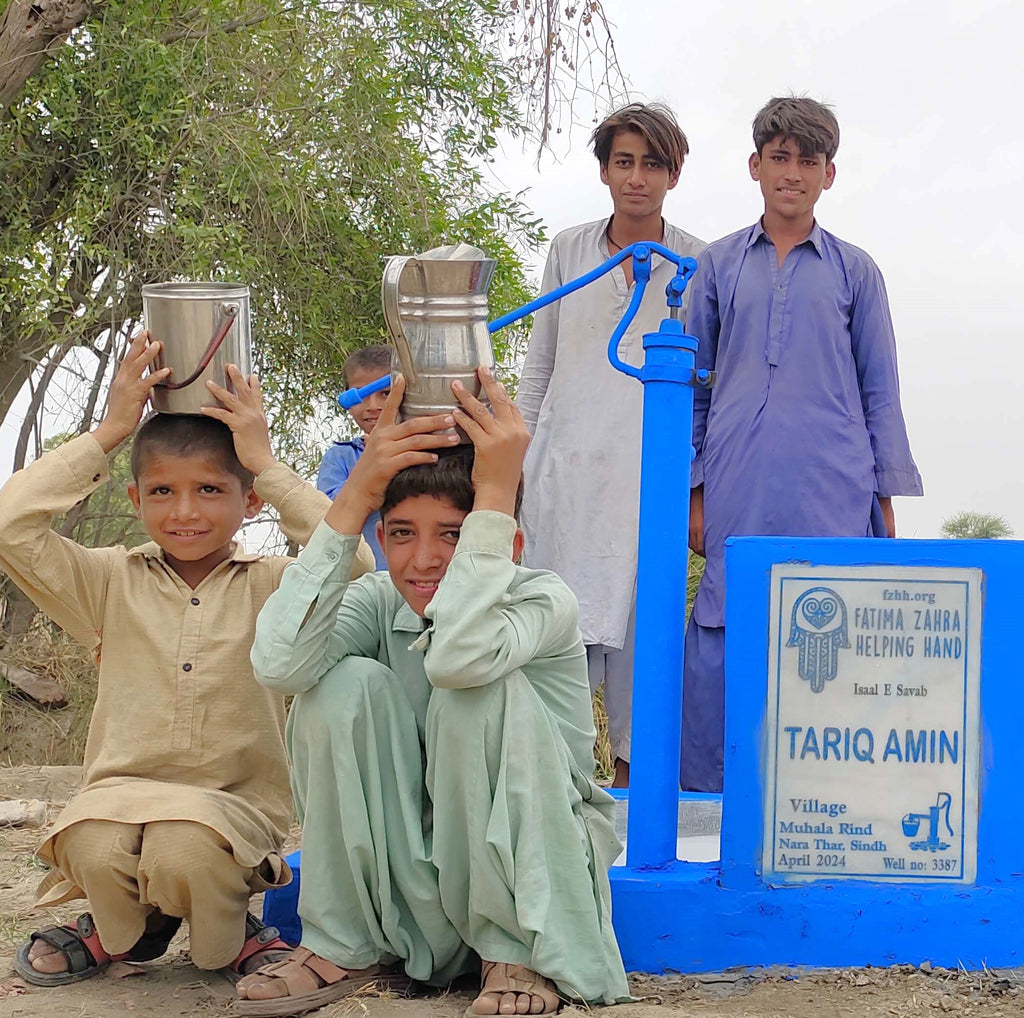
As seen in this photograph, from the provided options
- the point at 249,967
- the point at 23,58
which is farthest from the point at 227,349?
the point at 23,58

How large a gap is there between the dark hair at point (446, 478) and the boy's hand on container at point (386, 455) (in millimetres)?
26

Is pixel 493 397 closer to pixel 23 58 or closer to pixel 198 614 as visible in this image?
pixel 198 614

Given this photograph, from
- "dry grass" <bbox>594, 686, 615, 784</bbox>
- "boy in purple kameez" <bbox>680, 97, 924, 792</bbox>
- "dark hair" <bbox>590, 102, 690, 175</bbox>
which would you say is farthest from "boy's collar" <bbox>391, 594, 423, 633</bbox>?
"dry grass" <bbox>594, 686, 615, 784</bbox>

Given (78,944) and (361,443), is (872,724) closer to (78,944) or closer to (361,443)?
(78,944)

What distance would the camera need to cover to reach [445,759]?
7.66 feet

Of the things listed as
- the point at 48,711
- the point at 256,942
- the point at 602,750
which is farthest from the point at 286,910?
the point at 48,711

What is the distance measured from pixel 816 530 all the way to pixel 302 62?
3.64 meters

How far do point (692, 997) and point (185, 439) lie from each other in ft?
4.75

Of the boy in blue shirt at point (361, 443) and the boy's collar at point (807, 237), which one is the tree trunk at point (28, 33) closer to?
the boy in blue shirt at point (361, 443)

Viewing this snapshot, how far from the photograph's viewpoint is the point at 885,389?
344cm

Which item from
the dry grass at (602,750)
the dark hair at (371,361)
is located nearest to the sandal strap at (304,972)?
the dark hair at (371,361)

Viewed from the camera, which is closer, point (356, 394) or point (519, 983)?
point (519, 983)

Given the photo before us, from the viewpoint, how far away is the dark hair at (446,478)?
8.05 feet

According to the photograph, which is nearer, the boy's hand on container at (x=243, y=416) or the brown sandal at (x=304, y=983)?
the brown sandal at (x=304, y=983)
